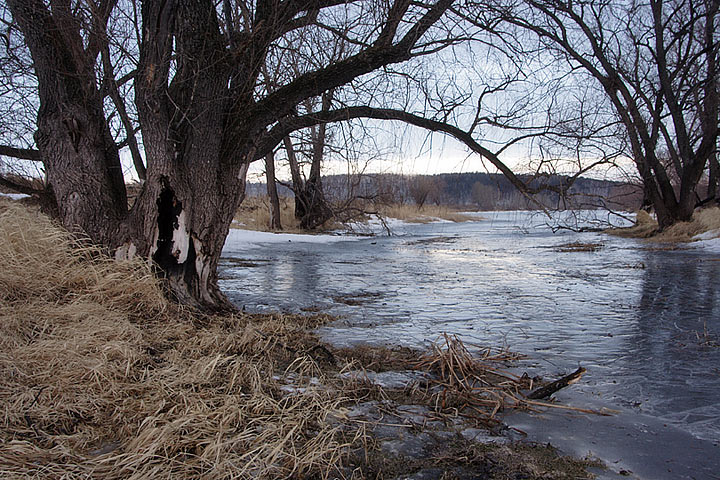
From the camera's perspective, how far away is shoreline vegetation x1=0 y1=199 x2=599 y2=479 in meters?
1.82

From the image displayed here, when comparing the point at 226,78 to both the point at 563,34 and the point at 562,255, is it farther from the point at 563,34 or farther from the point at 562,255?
the point at 563,34

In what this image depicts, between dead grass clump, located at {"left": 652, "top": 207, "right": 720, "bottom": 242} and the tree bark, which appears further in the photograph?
the tree bark

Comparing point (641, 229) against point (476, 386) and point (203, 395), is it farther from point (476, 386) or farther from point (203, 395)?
point (203, 395)

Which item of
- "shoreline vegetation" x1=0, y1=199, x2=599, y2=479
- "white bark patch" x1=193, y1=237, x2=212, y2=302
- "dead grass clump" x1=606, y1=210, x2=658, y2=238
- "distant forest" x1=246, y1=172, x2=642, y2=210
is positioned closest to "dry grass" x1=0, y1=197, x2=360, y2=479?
"shoreline vegetation" x1=0, y1=199, x2=599, y2=479

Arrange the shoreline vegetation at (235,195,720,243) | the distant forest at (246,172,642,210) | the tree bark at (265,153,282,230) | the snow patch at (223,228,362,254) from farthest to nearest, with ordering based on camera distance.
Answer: the tree bark at (265,153,282,230) < the shoreline vegetation at (235,195,720,243) < the snow patch at (223,228,362,254) < the distant forest at (246,172,642,210)

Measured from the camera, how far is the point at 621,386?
111 inches

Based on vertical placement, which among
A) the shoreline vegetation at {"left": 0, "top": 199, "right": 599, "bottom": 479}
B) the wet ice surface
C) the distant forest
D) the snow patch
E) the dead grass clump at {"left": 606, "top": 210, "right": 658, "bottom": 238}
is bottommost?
the snow patch

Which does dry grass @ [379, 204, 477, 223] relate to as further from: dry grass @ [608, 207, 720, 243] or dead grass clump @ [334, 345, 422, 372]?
dead grass clump @ [334, 345, 422, 372]

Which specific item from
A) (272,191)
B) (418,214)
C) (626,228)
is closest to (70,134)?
(272,191)

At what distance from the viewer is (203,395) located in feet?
7.64

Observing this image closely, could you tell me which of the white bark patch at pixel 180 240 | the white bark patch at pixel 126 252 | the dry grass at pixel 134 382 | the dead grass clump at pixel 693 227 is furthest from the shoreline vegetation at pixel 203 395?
the dead grass clump at pixel 693 227

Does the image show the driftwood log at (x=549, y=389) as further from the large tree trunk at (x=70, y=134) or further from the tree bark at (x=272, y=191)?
the tree bark at (x=272, y=191)

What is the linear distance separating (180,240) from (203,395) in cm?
199

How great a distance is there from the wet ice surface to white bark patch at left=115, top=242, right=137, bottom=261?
55.1 inches
